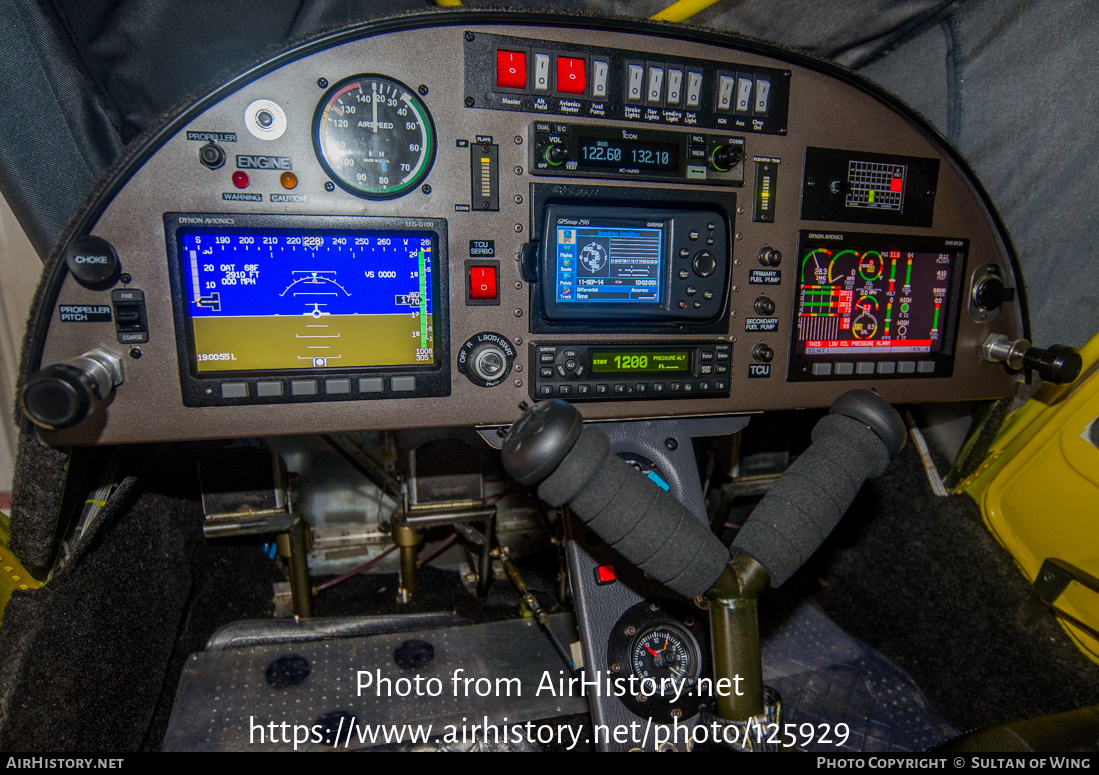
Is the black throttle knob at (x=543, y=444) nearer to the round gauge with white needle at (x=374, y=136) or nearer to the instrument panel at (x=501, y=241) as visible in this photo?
the instrument panel at (x=501, y=241)

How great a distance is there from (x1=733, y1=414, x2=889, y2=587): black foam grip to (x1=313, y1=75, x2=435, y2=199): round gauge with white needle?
3.28 ft

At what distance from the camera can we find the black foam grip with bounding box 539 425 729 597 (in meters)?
0.94

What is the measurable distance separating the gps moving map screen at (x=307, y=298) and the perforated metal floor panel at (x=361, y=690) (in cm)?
106

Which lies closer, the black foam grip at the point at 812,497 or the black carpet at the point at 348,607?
the black foam grip at the point at 812,497

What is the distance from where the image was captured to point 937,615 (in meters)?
1.99

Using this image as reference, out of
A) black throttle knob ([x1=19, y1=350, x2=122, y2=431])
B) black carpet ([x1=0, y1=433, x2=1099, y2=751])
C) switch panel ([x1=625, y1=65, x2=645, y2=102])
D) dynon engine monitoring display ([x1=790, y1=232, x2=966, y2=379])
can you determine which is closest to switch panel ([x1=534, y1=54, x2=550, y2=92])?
switch panel ([x1=625, y1=65, x2=645, y2=102])

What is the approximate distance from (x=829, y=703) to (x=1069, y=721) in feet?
2.49

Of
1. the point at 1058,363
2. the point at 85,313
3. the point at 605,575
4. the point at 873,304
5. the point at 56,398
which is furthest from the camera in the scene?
the point at 873,304

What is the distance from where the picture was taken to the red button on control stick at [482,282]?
1386 millimetres

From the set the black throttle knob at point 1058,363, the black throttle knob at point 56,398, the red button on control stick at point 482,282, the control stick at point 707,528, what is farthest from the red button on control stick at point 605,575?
the black throttle knob at point 1058,363

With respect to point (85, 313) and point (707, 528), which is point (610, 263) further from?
point (85, 313)

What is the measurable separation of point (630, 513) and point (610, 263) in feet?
2.35

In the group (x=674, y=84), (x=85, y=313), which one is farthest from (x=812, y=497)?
(x=85, y=313)

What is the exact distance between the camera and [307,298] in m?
1.32
